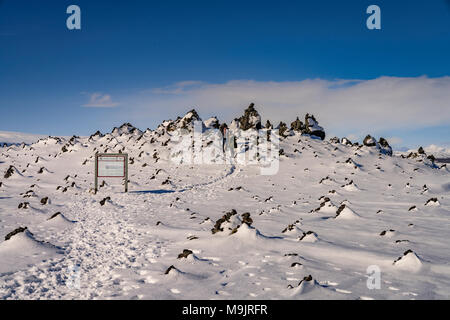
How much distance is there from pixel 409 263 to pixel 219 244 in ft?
16.2

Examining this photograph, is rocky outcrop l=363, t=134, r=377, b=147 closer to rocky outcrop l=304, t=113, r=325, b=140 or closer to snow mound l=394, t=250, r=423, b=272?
rocky outcrop l=304, t=113, r=325, b=140

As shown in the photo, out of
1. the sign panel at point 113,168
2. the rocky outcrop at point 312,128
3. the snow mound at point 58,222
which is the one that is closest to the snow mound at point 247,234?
the snow mound at point 58,222

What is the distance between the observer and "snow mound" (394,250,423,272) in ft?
22.9

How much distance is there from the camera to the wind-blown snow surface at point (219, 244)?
20.2 ft

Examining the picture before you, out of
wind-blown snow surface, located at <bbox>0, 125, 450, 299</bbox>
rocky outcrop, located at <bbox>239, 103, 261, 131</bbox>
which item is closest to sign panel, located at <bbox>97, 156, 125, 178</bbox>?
wind-blown snow surface, located at <bbox>0, 125, 450, 299</bbox>

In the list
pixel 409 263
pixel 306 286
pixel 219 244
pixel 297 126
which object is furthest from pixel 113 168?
pixel 297 126

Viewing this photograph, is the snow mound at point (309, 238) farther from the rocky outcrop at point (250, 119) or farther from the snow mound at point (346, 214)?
the rocky outcrop at point (250, 119)

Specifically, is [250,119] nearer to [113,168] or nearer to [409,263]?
[113,168]

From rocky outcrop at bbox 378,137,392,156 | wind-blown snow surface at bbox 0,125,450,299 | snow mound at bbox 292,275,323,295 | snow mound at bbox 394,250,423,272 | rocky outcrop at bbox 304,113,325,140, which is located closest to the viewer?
snow mound at bbox 292,275,323,295

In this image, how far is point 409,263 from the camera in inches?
279

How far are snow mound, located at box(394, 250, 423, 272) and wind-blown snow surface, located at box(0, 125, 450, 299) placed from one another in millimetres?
23
